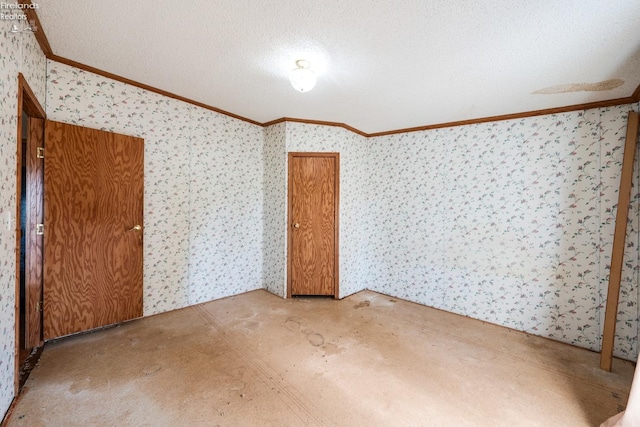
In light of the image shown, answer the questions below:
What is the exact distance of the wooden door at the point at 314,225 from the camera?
143 inches

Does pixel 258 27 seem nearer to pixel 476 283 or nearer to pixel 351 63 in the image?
pixel 351 63

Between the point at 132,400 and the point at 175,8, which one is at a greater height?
the point at 175,8

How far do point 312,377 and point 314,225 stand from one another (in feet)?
6.57

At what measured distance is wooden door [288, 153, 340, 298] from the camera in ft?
11.9

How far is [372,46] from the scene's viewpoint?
6.23ft

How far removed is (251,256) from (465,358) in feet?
9.29

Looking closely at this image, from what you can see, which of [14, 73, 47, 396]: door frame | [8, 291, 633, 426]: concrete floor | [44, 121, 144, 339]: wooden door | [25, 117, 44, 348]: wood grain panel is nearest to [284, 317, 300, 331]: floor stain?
[8, 291, 633, 426]: concrete floor

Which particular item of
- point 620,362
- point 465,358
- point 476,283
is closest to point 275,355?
point 465,358

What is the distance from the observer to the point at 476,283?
3.15m

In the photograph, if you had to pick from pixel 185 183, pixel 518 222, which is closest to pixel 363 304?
pixel 518 222

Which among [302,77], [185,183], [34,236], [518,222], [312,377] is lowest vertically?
[312,377]

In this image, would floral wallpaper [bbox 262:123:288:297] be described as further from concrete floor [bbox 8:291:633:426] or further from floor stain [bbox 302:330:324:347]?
floor stain [bbox 302:330:324:347]

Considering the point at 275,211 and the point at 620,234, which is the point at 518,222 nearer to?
the point at 620,234

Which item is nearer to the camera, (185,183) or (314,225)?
(185,183)
